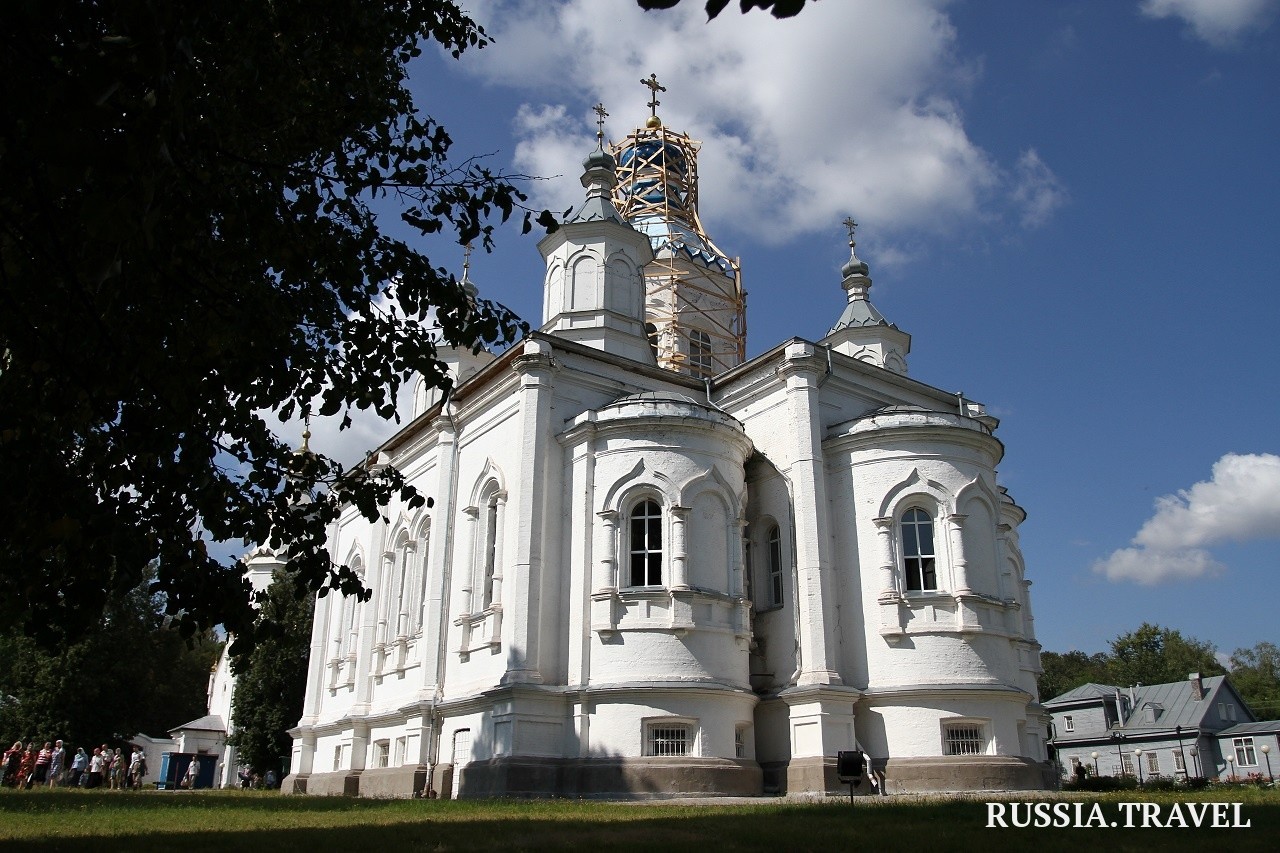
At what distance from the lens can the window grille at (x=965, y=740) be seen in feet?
63.1

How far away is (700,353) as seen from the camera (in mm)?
31203

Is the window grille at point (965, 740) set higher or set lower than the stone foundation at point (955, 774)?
higher

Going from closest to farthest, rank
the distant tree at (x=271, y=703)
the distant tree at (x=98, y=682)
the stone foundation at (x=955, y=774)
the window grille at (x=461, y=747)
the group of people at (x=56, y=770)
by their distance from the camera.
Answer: the stone foundation at (x=955, y=774)
the window grille at (x=461, y=747)
the group of people at (x=56, y=770)
the distant tree at (x=271, y=703)
the distant tree at (x=98, y=682)

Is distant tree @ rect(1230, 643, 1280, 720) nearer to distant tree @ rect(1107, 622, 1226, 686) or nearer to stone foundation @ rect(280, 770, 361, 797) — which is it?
distant tree @ rect(1107, 622, 1226, 686)

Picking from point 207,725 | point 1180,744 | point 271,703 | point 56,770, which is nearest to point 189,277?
point 56,770

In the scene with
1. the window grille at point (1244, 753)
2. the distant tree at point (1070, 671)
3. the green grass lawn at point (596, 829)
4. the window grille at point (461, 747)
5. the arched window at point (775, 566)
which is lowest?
the green grass lawn at point (596, 829)

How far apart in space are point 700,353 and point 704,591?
12676 millimetres

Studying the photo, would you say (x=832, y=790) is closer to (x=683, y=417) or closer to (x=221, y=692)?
(x=683, y=417)

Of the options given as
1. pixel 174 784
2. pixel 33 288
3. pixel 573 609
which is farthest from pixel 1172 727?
pixel 33 288

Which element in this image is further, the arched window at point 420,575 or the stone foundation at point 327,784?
the arched window at point 420,575

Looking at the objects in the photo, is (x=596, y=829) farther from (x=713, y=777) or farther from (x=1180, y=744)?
(x=1180, y=744)

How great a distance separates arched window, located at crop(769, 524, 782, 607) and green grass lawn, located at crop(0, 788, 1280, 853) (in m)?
6.74

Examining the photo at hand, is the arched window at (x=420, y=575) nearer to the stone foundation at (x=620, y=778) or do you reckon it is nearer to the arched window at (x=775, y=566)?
the stone foundation at (x=620, y=778)

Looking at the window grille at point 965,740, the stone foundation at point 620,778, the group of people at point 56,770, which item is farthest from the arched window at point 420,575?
the window grille at point 965,740
